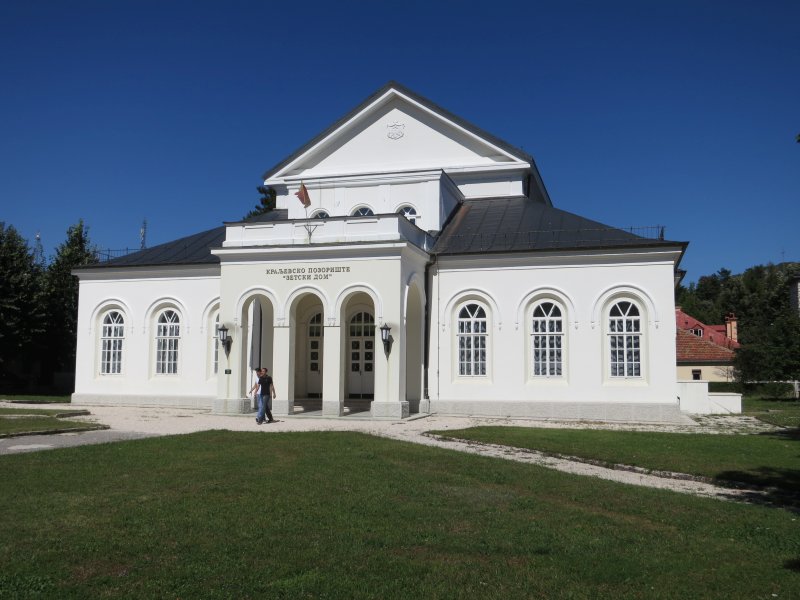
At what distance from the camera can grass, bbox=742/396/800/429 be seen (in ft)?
74.8

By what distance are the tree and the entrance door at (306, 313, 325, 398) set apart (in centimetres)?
1473

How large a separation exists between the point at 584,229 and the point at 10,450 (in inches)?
736

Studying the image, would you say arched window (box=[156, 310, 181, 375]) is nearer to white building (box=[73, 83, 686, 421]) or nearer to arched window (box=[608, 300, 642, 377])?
white building (box=[73, 83, 686, 421])

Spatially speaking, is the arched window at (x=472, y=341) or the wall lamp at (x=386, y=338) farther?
the arched window at (x=472, y=341)

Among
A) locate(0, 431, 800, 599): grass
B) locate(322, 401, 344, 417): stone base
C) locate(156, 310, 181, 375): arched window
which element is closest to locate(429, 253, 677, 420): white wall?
locate(322, 401, 344, 417): stone base

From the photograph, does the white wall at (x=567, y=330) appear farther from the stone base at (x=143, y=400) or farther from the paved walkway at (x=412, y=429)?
the stone base at (x=143, y=400)

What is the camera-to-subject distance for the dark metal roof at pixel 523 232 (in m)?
24.5

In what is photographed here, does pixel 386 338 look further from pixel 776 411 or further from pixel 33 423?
pixel 776 411

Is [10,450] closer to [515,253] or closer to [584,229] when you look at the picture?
[515,253]

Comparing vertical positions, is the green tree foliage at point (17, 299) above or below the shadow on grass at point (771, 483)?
above

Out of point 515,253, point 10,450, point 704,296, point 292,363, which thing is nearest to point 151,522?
point 10,450

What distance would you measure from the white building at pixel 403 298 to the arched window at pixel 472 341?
51 mm

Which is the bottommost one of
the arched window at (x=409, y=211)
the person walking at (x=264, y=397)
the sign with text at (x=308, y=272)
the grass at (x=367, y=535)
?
the grass at (x=367, y=535)

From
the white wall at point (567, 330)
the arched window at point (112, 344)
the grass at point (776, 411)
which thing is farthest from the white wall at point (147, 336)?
the grass at point (776, 411)
